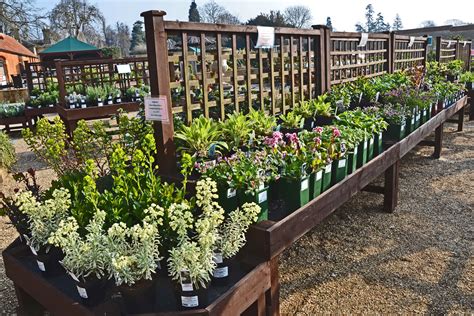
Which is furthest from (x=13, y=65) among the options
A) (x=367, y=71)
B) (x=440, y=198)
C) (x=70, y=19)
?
(x=440, y=198)

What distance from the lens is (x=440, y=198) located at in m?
4.05

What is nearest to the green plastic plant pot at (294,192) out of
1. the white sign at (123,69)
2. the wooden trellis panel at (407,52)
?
the wooden trellis panel at (407,52)

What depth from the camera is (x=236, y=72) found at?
316 cm

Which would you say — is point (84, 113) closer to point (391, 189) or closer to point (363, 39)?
point (363, 39)

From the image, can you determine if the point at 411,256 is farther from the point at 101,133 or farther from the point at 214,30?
the point at 101,133

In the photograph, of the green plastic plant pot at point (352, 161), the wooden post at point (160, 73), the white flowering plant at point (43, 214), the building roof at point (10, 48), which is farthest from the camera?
the building roof at point (10, 48)

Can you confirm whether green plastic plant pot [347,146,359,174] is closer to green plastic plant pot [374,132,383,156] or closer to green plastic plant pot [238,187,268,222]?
green plastic plant pot [374,132,383,156]

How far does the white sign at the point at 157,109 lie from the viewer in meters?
2.45

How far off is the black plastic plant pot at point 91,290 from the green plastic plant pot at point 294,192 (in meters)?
1.08

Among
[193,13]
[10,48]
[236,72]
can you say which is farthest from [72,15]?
[236,72]

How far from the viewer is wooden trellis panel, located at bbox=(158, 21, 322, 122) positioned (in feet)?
8.97

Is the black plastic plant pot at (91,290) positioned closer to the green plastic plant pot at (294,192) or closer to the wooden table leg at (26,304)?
the wooden table leg at (26,304)

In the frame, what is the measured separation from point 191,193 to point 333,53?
117 inches

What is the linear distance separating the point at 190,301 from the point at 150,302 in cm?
18
